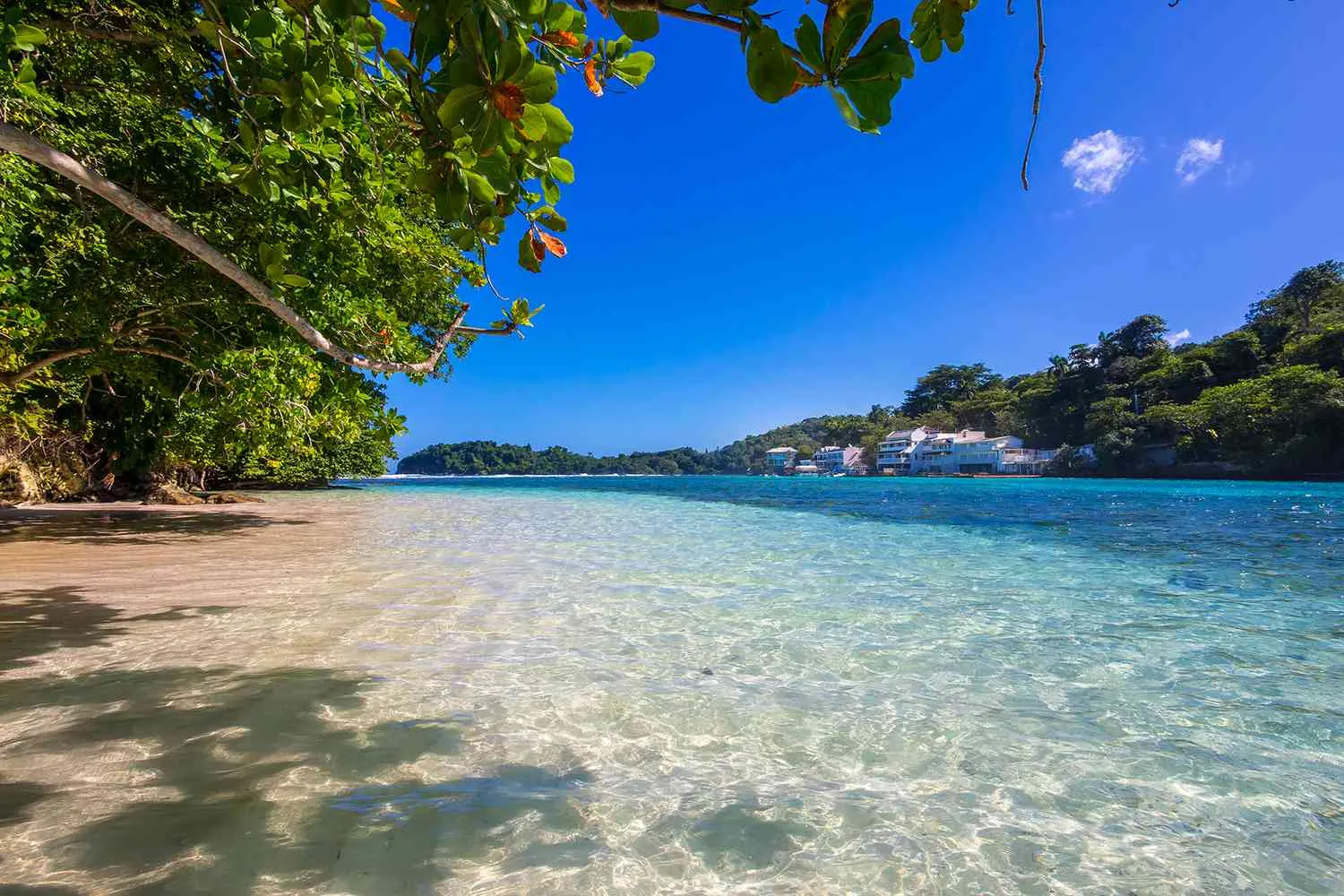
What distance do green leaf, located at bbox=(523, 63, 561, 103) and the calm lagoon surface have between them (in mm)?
2204

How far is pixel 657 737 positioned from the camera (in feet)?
9.36

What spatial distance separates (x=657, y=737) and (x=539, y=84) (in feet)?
9.06

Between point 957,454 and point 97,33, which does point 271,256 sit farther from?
point 957,454

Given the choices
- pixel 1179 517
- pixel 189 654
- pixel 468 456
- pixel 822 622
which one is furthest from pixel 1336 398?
pixel 468 456

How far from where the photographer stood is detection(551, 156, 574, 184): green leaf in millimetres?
1841

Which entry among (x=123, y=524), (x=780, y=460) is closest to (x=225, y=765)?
(x=123, y=524)

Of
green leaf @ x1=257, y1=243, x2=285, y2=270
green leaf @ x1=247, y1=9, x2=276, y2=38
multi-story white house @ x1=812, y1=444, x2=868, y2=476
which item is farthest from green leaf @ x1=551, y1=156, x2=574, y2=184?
multi-story white house @ x1=812, y1=444, x2=868, y2=476

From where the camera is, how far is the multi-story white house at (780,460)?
5162 inches

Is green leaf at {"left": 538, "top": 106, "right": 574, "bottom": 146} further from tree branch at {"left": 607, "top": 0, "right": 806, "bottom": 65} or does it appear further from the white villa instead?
the white villa

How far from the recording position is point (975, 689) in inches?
140

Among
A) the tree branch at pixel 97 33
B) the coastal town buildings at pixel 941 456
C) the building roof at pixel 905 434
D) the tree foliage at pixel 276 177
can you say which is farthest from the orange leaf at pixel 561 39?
the building roof at pixel 905 434

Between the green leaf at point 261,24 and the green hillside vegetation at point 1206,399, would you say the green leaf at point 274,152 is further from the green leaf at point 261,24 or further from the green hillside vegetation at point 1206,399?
the green hillside vegetation at point 1206,399

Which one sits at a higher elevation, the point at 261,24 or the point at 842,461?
the point at 842,461

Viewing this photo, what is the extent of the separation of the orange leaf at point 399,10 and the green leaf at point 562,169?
0.50 m
